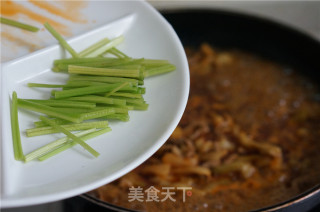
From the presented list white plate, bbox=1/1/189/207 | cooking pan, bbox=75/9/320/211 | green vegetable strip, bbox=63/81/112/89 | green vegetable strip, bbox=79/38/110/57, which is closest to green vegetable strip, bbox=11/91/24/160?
white plate, bbox=1/1/189/207

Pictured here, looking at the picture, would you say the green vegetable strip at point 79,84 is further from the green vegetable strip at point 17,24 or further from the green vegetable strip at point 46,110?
the green vegetable strip at point 17,24

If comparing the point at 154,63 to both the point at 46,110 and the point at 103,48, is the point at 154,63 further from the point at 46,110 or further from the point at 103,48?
the point at 46,110

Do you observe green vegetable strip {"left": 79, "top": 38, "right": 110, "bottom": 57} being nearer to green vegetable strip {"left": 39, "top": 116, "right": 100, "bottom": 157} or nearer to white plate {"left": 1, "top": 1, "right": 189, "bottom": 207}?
white plate {"left": 1, "top": 1, "right": 189, "bottom": 207}

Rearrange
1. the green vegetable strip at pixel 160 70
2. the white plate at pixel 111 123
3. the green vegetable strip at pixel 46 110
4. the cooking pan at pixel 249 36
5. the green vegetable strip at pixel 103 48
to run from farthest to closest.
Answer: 1. the cooking pan at pixel 249 36
2. the green vegetable strip at pixel 103 48
3. the green vegetable strip at pixel 160 70
4. the green vegetable strip at pixel 46 110
5. the white plate at pixel 111 123

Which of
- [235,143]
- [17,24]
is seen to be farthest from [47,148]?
[235,143]

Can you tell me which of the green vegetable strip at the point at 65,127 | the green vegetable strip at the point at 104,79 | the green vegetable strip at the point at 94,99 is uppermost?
the green vegetable strip at the point at 104,79

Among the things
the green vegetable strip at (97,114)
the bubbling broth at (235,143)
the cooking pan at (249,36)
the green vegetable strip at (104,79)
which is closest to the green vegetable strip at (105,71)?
the green vegetable strip at (104,79)

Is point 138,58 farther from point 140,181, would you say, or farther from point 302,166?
point 302,166
